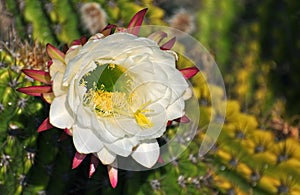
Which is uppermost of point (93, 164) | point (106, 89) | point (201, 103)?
point (106, 89)

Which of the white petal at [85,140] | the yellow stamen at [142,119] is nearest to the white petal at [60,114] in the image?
the white petal at [85,140]

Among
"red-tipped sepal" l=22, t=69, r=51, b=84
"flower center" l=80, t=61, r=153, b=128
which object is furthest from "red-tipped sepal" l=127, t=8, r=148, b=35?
"red-tipped sepal" l=22, t=69, r=51, b=84

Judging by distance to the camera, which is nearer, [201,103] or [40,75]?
[40,75]

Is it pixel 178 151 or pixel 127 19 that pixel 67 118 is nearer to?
pixel 178 151

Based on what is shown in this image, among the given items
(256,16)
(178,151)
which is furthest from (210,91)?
(256,16)

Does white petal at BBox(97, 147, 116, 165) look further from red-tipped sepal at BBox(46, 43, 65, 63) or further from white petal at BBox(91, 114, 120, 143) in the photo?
red-tipped sepal at BBox(46, 43, 65, 63)

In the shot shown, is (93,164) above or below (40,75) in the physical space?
below

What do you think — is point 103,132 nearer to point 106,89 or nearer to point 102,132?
point 102,132

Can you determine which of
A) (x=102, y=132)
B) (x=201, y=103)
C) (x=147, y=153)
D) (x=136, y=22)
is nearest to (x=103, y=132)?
(x=102, y=132)
